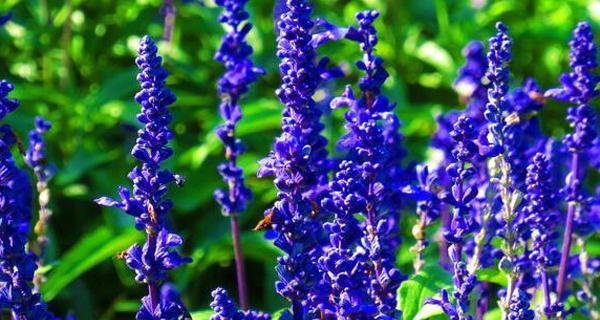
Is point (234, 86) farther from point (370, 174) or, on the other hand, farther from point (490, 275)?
point (490, 275)

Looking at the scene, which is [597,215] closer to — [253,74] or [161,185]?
[253,74]

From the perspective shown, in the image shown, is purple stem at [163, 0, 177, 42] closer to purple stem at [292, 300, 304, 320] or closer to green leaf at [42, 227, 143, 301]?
green leaf at [42, 227, 143, 301]

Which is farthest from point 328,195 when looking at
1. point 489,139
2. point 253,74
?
point 253,74

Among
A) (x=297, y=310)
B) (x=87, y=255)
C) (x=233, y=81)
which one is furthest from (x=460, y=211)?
(x=87, y=255)

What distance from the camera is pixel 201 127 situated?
570 cm

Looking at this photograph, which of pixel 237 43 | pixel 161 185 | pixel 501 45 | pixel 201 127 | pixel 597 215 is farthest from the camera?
pixel 201 127

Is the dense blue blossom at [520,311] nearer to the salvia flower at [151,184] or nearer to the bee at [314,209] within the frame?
the bee at [314,209]

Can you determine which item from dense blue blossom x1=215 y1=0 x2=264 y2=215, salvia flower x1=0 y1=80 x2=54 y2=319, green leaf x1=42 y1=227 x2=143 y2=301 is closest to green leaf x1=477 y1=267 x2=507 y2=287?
dense blue blossom x1=215 y1=0 x2=264 y2=215

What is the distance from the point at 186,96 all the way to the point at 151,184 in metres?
3.39

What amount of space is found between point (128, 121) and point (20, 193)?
210cm

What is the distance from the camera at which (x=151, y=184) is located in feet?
6.87

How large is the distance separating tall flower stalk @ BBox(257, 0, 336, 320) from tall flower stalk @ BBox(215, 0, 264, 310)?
0.49 meters

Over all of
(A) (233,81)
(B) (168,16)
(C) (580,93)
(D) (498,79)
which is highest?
(B) (168,16)

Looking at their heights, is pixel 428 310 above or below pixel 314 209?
below
